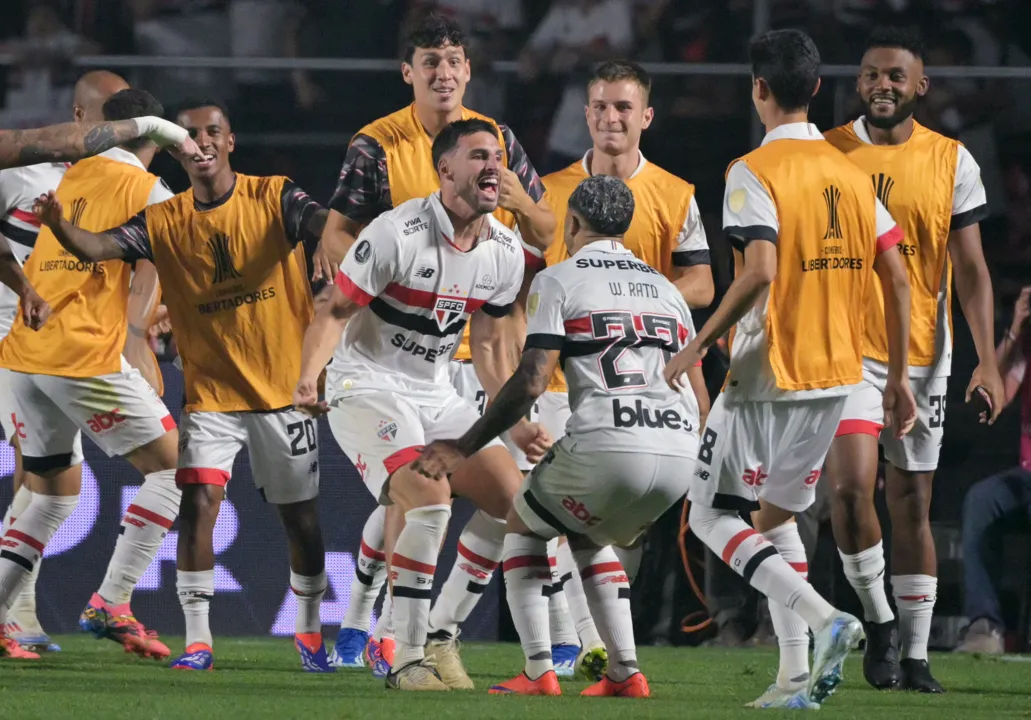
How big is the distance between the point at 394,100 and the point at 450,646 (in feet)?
13.9

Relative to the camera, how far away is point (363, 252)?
6152mm

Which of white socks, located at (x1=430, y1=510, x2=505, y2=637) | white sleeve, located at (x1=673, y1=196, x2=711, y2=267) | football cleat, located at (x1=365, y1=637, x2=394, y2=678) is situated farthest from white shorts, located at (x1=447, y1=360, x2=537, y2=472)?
football cleat, located at (x1=365, y1=637, x2=394, y2=678)

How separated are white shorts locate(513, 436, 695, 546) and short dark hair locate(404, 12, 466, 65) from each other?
6.98 ft

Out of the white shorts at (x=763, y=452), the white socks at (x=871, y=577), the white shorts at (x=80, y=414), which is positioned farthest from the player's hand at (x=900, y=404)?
the white shorts at (x=80, y=414)

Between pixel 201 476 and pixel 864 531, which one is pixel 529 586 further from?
pixel 201 476

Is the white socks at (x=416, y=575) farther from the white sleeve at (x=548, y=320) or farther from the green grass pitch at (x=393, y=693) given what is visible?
the white sleeve at (x=548, y=320)

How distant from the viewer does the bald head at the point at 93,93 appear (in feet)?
27.1

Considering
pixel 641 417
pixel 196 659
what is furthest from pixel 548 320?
pixel 196 659

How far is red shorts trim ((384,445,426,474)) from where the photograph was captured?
6.10 m

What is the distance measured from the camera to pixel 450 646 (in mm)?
6258

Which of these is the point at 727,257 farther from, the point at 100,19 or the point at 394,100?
the point at 100,19

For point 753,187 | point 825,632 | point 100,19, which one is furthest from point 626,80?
point 100,19

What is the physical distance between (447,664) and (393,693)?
0.38 meters

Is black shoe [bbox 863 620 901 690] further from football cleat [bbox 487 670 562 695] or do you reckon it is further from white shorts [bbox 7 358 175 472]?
white shorts [bbox 7 358 175 472]
